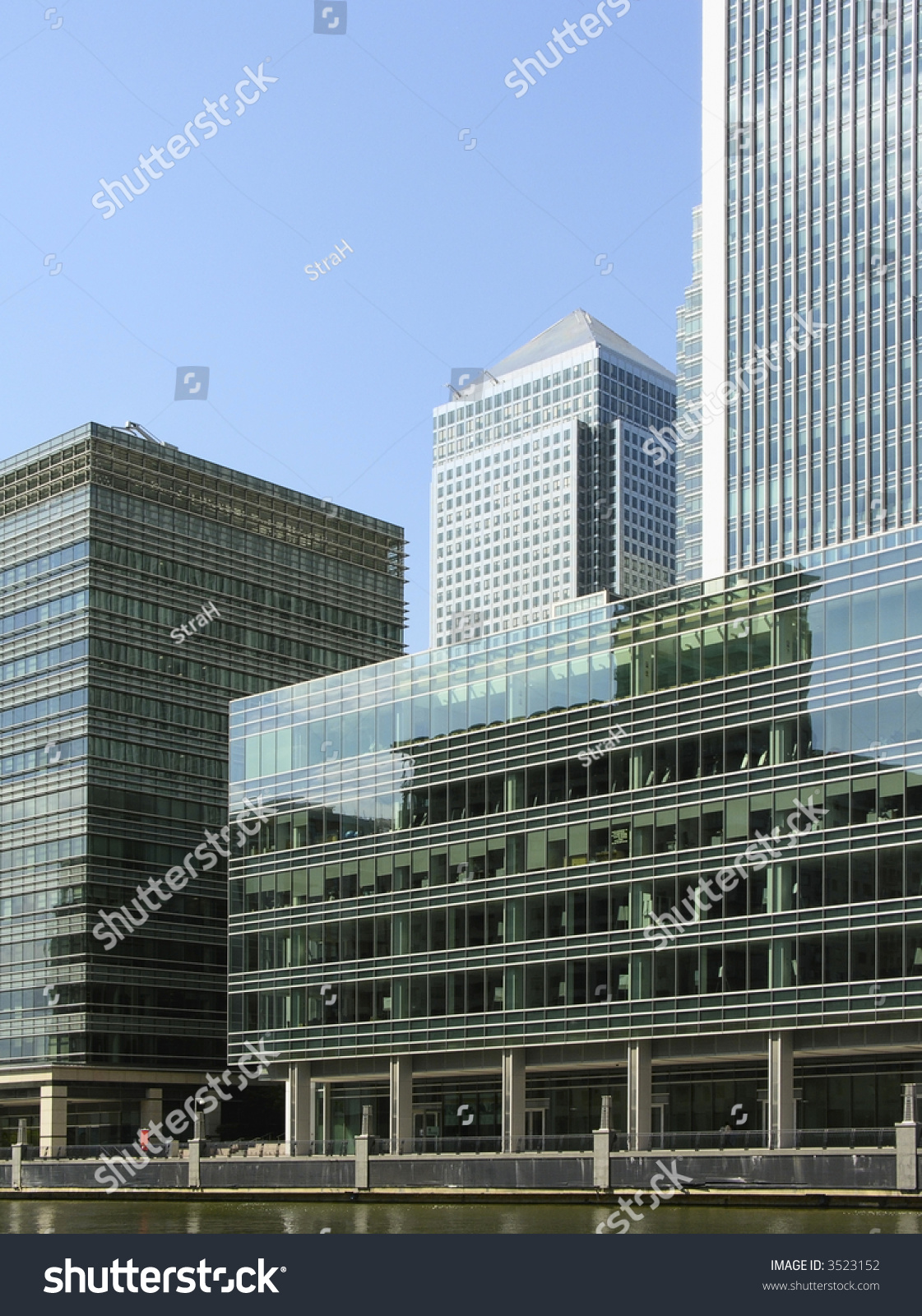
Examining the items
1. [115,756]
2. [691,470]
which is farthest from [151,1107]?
[691,470]

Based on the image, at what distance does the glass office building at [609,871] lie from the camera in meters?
83.1

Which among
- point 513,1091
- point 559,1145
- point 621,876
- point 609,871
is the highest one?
point 609,871

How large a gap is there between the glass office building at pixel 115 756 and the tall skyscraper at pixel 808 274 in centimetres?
4126

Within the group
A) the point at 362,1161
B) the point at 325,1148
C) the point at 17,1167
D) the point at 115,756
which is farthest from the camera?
the point at 115,756

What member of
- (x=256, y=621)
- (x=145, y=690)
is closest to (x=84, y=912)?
(x=145, y=690)

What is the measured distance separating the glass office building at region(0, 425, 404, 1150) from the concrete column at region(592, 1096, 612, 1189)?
60.7 metres

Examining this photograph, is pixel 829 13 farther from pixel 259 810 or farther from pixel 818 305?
pixel 259 810

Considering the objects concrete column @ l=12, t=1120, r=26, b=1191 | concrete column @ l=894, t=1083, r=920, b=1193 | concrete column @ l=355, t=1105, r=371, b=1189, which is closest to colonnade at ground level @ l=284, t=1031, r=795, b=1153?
concrete column @ l=355, t=1105, r=371, b=1189

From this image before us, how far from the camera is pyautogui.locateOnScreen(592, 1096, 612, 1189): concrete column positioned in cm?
7512

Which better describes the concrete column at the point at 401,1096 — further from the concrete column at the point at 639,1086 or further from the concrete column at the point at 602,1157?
the concrete column at the point at 602,1157

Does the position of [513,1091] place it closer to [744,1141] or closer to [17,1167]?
[744,1141]

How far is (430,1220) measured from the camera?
209ft

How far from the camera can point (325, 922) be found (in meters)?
108

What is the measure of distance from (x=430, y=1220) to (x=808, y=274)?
348 ft
